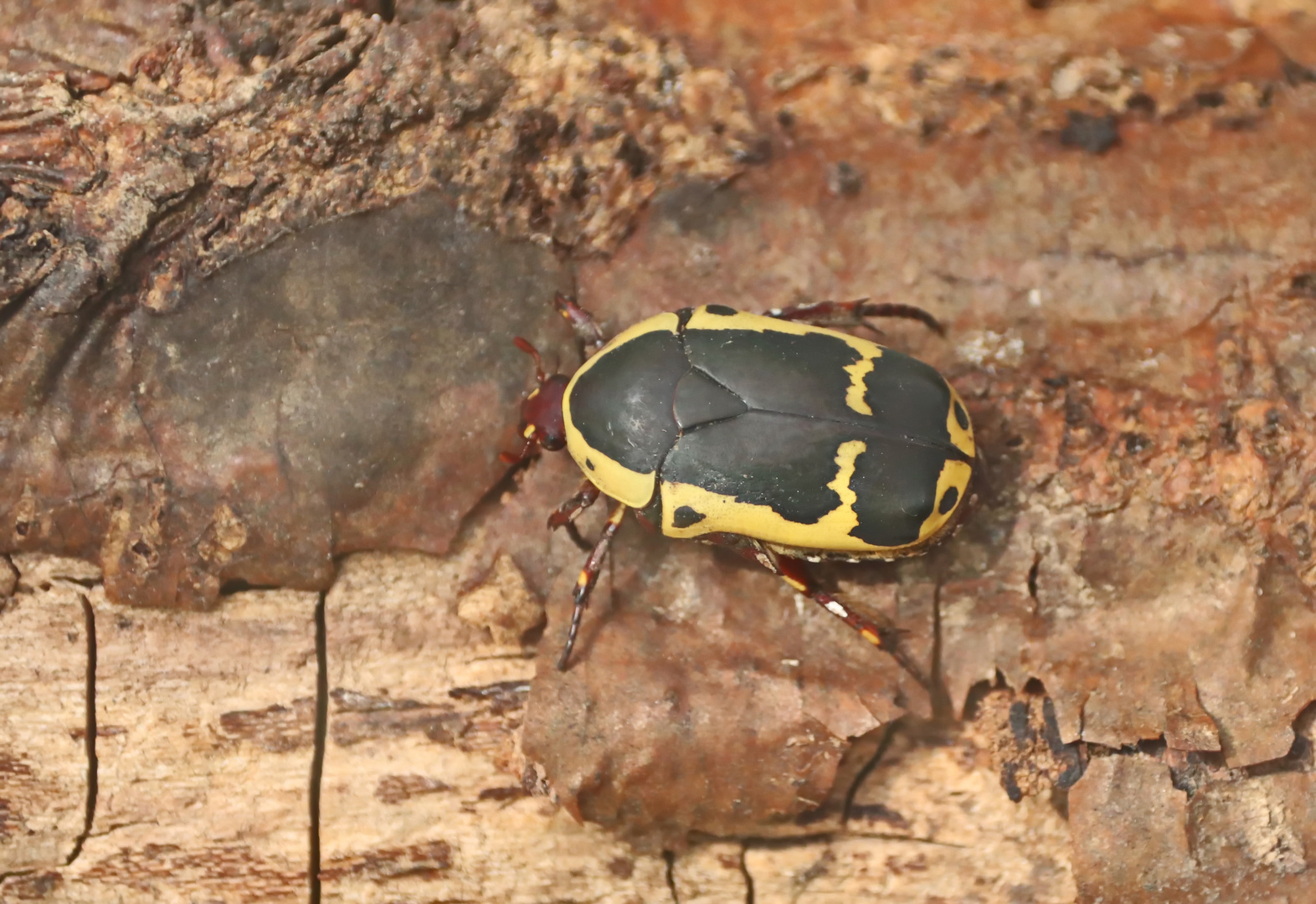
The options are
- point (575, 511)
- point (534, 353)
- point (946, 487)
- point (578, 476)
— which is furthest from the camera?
point (578, 476)

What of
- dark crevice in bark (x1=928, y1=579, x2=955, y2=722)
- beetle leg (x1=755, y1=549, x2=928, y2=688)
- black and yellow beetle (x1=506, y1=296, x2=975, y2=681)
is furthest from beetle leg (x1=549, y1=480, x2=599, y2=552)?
dark crevice in bark (x1=928, y1=579, x2=955, y2=722)

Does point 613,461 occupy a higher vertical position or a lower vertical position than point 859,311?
lower

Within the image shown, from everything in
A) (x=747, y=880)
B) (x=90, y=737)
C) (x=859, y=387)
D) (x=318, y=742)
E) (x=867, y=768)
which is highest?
(x=859, y=387)

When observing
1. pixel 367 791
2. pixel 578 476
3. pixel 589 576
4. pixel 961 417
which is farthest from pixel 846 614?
pixel 367 791

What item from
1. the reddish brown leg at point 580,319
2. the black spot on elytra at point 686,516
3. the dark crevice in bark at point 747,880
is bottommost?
the dark crevice in bark at point 747,880

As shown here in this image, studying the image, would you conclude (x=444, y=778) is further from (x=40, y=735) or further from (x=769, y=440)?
(x=769, y=440)

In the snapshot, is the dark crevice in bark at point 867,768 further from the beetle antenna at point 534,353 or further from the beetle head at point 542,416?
the beetle antenna at point 534,353

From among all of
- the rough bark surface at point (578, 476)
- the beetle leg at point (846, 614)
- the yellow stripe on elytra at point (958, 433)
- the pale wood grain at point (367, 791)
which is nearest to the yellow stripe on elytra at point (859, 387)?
the yellow stripe on elytra at point (958, 433)
